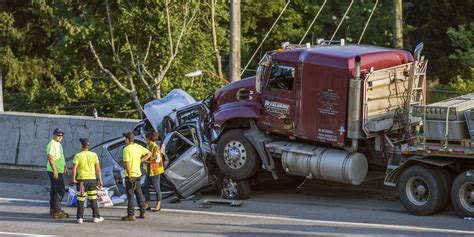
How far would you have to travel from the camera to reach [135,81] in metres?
30.0

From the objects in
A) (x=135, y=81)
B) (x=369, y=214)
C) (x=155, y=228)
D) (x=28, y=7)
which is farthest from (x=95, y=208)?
(x=28, y=7)

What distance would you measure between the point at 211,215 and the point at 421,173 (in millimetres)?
3663

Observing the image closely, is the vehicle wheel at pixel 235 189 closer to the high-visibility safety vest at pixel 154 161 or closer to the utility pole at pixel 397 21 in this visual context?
the high-visibility safety vest at pixel 154 161

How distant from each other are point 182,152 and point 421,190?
5071 millimetres

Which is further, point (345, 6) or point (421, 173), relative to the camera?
point (345, 6)

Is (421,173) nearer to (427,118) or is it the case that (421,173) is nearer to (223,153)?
(427,118)

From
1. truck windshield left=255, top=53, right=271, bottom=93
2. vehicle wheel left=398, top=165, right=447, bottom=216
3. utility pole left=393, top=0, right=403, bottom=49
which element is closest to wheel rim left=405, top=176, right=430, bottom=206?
vehicle wheel left=398, top=165, right=447, bottom=216

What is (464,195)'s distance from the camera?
49.5ft

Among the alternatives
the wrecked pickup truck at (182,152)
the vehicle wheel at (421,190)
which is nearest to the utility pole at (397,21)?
the wrecked pickup truck at (182,152)

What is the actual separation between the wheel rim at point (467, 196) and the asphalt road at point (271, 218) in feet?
0.78

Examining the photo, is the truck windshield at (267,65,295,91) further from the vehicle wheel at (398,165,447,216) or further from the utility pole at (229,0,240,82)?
the utility pole at (229,0,240,82)

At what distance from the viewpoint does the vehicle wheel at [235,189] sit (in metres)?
17.7

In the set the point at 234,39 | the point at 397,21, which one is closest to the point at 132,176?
the point at 234,39

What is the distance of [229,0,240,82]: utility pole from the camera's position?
21.0 metres
